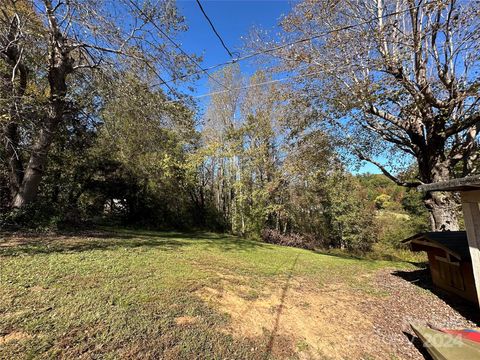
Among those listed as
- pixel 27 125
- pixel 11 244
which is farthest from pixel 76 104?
pixel 11 244

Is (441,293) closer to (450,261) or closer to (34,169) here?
(450,261)

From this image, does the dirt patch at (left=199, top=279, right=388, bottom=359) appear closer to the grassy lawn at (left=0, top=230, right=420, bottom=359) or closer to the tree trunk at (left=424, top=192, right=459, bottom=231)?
the grassy lawn at (left=0, top=230, right=420, bottom=359)

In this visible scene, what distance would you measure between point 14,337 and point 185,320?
1489mm

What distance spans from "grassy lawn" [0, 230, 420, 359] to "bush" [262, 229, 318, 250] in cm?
777

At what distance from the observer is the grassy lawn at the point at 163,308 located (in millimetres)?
2393

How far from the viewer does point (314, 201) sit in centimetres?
1511

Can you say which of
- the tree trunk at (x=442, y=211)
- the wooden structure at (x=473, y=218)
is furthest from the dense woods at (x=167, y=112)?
the wooden structure at (x=473, y=218)

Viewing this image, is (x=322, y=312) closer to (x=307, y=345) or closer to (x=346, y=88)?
(x=307, y=345)

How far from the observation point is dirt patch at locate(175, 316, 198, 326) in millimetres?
2878

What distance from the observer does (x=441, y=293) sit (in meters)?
4.93

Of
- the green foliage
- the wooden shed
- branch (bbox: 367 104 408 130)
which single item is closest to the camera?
the wooden shed

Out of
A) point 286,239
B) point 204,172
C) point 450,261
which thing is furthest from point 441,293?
point 204,172

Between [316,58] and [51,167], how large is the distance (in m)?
8.88

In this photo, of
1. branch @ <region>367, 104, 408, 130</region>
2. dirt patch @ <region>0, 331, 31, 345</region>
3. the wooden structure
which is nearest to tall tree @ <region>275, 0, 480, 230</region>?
branch @ <region>367, 104, 408, 130</region>
